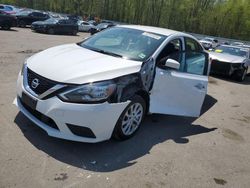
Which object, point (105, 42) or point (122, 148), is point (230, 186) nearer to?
point (122, 148)

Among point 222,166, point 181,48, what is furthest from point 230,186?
point 181,48

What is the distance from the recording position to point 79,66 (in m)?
3.73

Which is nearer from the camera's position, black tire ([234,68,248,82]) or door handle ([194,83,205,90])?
door handle ([194,83,205,90])

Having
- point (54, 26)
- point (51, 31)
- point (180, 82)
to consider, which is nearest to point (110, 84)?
point (180, 82)

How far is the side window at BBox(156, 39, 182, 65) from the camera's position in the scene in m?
4.51

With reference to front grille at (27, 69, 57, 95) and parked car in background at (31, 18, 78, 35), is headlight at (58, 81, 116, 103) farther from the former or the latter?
parked car in background at (31, 18, 78, 35)

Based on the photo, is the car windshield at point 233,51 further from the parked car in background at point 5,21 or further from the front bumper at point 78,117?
the parked car in background at point 5,21

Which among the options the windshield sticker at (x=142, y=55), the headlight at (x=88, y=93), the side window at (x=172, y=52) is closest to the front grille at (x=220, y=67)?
the side window at (x=172, y=52)

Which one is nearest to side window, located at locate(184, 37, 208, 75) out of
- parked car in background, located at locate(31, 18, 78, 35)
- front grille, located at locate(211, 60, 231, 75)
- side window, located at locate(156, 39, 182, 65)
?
side window, located at locate(156, 39, 182, 65)

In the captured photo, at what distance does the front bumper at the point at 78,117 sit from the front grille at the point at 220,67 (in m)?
8.13

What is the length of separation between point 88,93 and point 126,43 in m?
1.64

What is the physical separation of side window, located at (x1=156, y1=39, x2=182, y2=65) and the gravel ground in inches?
48.0

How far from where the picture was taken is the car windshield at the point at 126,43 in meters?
4.39

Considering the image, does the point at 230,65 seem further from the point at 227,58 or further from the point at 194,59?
the point at 194,59
